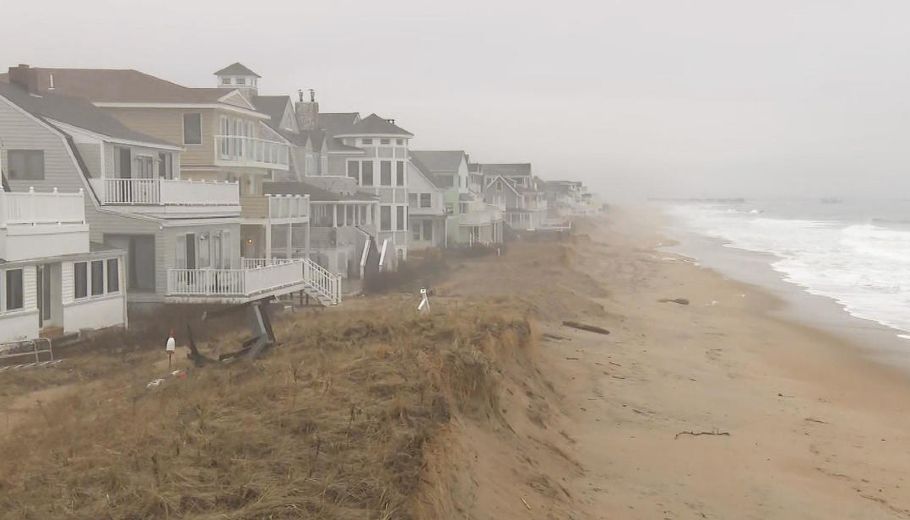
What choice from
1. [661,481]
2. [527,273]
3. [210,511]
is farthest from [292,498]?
[527,273]

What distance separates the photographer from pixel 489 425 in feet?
40.9

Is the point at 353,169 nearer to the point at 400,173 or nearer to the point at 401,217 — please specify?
the point at 400,173

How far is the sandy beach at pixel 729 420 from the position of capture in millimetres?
12320

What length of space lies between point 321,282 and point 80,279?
9146 millimetres

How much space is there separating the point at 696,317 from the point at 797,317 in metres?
4.27

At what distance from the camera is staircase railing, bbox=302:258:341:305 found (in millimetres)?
28078

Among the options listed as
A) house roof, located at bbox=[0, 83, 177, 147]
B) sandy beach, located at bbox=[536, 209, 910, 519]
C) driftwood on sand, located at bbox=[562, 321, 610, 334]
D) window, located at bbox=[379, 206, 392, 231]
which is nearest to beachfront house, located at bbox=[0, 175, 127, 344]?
house roof, located at bbox=[0, 83, 177, 147]

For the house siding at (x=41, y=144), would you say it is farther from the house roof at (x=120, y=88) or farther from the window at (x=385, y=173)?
the window at (x=385, y=173)

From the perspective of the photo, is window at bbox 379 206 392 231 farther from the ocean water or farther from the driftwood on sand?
the ocean water

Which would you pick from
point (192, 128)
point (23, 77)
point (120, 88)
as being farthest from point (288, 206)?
point (23, 77)

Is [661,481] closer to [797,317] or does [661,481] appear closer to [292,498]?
[292,498]

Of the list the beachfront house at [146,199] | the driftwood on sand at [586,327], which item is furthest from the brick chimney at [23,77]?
the driftwood on sand at [586,327]

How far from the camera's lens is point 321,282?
95.2 ft

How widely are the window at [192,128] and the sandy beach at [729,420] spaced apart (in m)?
15.0
